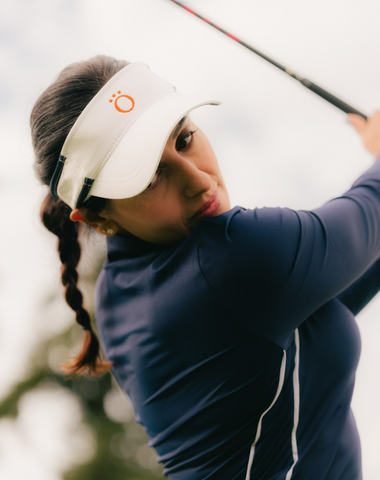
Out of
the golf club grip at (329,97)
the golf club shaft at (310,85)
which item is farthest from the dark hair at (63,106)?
the golf club grip at (329,97)

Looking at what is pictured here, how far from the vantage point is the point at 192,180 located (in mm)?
1158

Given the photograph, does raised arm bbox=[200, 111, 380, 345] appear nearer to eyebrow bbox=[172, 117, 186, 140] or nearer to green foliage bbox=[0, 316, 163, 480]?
eyebrow bbox=[172, 117, 186, 140]

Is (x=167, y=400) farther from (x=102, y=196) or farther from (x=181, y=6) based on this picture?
(x=181, y=6)

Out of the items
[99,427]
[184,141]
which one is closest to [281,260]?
[184,141]

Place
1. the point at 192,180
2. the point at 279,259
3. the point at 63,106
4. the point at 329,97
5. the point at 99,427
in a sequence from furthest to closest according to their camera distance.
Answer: the point at 99,427, the point at 329,97, the point at 63,106, the point at 192,180, the point at 279,259

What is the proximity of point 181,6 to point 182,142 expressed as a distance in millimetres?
887

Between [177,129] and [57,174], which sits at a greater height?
[177,129]

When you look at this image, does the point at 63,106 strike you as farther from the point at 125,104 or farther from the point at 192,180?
the point at 192,180

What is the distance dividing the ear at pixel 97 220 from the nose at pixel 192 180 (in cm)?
29

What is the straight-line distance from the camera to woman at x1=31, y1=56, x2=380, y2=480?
1.07 metres

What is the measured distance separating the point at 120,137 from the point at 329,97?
0.82 meters

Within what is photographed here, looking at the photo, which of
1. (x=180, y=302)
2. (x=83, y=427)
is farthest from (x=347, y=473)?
(x=83, y=427)

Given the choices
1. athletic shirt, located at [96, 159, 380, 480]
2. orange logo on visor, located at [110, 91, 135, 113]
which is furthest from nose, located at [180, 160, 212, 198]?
orange logo on visor, located at [110, 91, 135, 113]

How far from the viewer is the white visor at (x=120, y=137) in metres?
1.12
